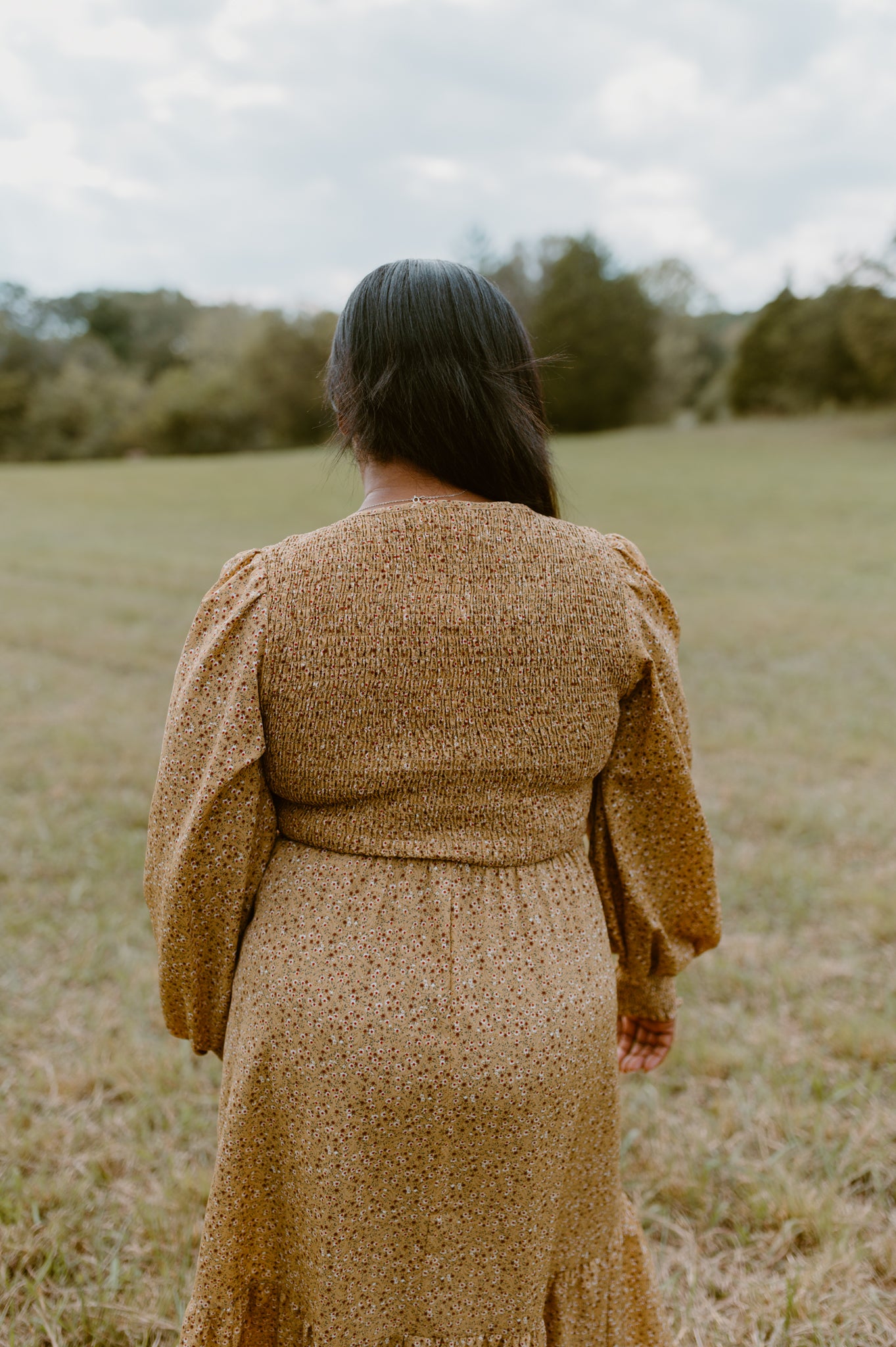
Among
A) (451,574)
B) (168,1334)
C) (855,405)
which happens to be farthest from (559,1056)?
(855,405)

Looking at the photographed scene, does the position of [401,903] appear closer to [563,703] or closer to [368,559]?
[563,703]

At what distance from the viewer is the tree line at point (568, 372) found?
114 ft

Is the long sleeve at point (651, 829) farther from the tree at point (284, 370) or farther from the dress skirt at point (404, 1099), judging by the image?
the tree at point (284, 370)

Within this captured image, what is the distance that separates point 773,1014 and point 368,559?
2.23 metres

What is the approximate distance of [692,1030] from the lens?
2625mm

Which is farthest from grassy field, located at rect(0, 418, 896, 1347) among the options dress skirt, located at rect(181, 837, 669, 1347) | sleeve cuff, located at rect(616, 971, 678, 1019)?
sleeve cuff, located at rect(616, 971, 678, 1019)

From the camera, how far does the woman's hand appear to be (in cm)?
160

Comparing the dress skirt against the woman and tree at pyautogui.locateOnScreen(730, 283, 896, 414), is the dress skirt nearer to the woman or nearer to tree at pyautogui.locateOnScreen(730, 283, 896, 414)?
the woman

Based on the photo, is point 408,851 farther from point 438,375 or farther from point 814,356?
point 814,356

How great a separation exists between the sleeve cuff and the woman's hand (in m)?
0.03

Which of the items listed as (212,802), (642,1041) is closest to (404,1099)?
(212,802)

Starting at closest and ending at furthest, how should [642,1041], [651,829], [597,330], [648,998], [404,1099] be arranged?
[404,1099], [651,829], [648,998], [642,1041], [597,330]

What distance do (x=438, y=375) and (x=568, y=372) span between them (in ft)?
→ 102

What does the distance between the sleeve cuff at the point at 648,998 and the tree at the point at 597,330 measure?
33.9m
